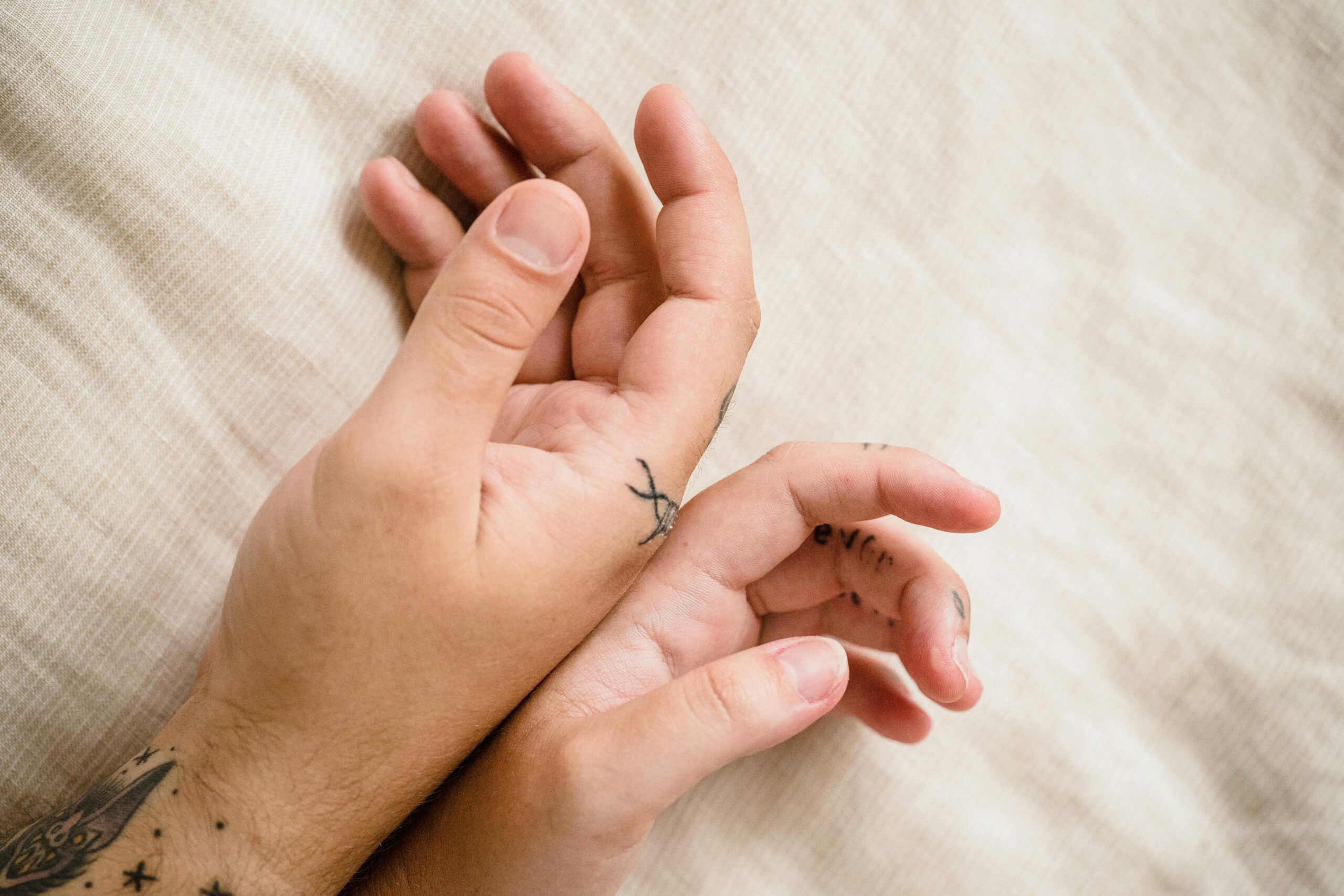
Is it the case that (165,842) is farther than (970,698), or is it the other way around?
(970,698)

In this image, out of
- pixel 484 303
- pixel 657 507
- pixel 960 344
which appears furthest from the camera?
pixel 960 344

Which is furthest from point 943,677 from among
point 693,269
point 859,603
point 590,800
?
point 693,269

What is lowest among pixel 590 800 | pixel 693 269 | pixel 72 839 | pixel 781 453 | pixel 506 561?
pixel 72 839

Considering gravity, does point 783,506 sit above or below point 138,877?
above

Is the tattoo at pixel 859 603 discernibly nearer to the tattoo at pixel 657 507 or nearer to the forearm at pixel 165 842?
the tattoo at pixel 657 507

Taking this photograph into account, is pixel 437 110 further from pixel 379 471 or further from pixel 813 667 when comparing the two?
pixel 813 667

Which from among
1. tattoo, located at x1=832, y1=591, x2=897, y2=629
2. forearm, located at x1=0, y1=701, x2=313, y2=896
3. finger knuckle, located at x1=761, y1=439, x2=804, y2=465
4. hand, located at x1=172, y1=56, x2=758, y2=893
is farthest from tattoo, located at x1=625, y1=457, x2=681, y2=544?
forearm, located at x1=0, y1=701, x2=313, y2=896

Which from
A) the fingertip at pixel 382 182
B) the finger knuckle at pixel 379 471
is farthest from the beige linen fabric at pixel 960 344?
the finger knuckle at pixel 379 471
